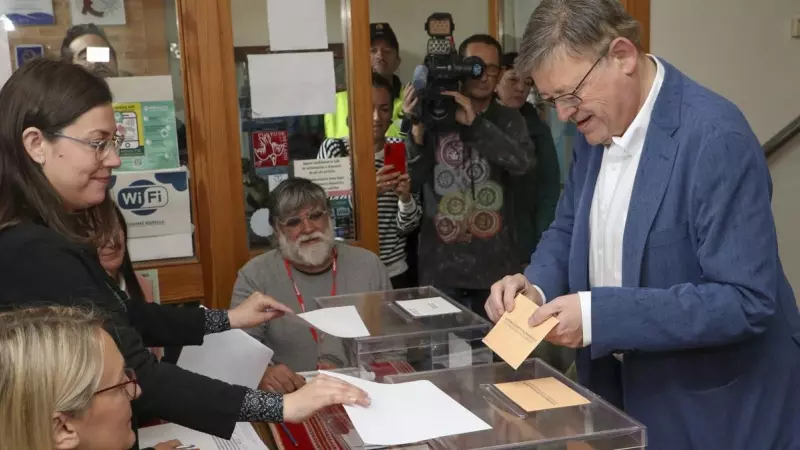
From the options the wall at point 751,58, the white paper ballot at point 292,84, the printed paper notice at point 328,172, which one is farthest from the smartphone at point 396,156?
the wall at point 751,58

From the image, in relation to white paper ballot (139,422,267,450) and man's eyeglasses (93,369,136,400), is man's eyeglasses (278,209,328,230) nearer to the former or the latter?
white paper ballot (139,422,267,450)

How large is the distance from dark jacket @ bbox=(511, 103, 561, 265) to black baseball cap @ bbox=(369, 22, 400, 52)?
548 millimetres

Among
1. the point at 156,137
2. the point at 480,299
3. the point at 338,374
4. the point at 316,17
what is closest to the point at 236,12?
the point at 316,17

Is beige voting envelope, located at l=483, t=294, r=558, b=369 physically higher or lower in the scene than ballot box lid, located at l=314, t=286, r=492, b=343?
higher

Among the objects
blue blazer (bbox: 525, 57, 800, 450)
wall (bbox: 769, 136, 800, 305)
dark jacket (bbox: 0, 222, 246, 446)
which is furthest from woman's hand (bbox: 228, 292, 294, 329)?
wall (bbox: 769, 136, 800, 305)

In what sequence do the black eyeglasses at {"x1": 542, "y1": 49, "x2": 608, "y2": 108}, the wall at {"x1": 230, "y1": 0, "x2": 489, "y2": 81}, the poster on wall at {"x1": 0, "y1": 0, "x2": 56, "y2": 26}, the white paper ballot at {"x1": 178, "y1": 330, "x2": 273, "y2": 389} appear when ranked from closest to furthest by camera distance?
the black eyeglasses at {"x1": 542, "y1": 49, "x2": 608, "y2": 108} → the white paper ballot at {"x1": 178, "y1": 330, "x2": 273, "y2": 389} → the poster on wall at {"x1": 0, "y1": 0, "x2": 56, "y2": 26} → the wall at {"x1": 230, "y1": 0, "x2": 489, "y2": 81}

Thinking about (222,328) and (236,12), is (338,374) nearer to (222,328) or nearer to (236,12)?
(222,328)

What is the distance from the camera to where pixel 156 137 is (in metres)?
2.72

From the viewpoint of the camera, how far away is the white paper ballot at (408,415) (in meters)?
1.13

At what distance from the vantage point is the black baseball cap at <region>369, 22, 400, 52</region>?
9.68ft

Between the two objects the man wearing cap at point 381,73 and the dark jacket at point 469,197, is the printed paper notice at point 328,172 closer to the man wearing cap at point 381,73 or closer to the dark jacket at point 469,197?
the man wearing cap at point 381,73

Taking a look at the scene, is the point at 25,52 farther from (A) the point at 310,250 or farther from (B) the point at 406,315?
(B) the point at 406,315

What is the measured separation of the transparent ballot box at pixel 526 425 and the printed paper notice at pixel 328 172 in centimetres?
164

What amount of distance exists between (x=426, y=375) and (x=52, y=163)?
2.45ft
